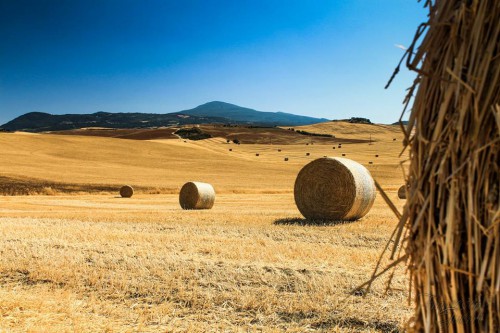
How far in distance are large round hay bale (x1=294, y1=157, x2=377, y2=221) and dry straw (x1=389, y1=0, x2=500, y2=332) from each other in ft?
35.0

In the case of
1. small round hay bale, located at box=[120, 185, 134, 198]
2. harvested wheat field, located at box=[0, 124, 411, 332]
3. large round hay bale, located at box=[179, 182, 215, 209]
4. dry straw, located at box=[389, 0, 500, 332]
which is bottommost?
small round hay bale, located at box=[120, 185, 134, 198]

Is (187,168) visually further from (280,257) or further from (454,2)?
(454,2)

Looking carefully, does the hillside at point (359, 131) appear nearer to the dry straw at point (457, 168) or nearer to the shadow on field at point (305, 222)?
the shadow on field at point (305, 222)

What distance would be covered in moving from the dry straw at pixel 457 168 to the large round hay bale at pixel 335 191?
35.0 ft

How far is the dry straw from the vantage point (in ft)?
7.35

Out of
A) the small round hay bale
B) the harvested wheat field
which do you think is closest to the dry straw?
the harvested wheat field

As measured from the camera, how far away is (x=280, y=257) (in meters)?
7.83

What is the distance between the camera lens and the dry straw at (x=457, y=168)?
224 cm

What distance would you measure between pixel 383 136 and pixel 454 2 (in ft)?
275

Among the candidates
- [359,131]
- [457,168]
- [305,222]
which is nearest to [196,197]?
[305,222]

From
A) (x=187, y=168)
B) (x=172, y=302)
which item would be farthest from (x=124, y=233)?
(x=187, y=168)

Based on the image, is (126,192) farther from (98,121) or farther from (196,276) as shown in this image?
(98,121)

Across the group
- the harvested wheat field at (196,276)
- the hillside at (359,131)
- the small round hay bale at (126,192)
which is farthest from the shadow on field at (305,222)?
the hillside at (359,131)

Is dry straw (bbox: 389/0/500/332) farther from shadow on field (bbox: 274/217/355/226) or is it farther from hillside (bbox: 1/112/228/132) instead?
hillside (bbox: 1/112/228/132)
